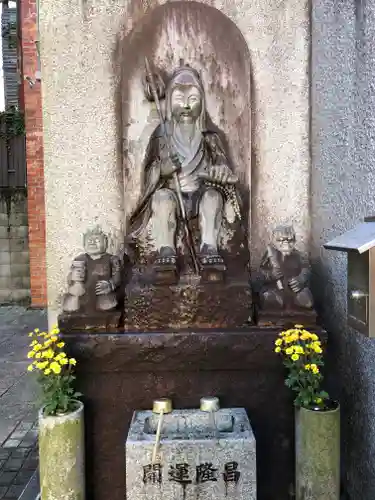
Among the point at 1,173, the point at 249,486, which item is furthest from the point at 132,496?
the point at 1,173

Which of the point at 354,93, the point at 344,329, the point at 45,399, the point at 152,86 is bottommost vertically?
the point at 45,399


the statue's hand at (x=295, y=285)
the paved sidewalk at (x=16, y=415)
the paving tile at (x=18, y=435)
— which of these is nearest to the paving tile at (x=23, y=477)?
the paved sidewalk at (x=16, y=415)

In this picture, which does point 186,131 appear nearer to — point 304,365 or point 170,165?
point 170,165

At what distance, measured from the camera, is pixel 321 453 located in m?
3.03

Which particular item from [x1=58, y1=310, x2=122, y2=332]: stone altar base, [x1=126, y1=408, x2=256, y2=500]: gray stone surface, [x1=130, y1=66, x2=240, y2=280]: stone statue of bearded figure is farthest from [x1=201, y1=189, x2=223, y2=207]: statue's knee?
[x1=126, y1=408, x2=256, y2=500]: gray stone surface

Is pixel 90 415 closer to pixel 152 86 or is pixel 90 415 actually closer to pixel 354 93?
pixel 152 86

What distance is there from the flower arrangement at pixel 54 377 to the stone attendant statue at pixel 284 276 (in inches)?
55.5

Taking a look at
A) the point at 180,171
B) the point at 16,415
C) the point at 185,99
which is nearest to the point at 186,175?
the point at 180,171

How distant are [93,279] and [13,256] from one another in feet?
25.5

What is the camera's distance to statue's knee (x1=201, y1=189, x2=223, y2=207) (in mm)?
3751

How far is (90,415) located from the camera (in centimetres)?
344

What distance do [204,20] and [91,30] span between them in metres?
0.94

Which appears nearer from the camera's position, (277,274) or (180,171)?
(277,274)

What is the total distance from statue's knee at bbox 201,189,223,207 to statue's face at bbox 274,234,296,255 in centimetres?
52
